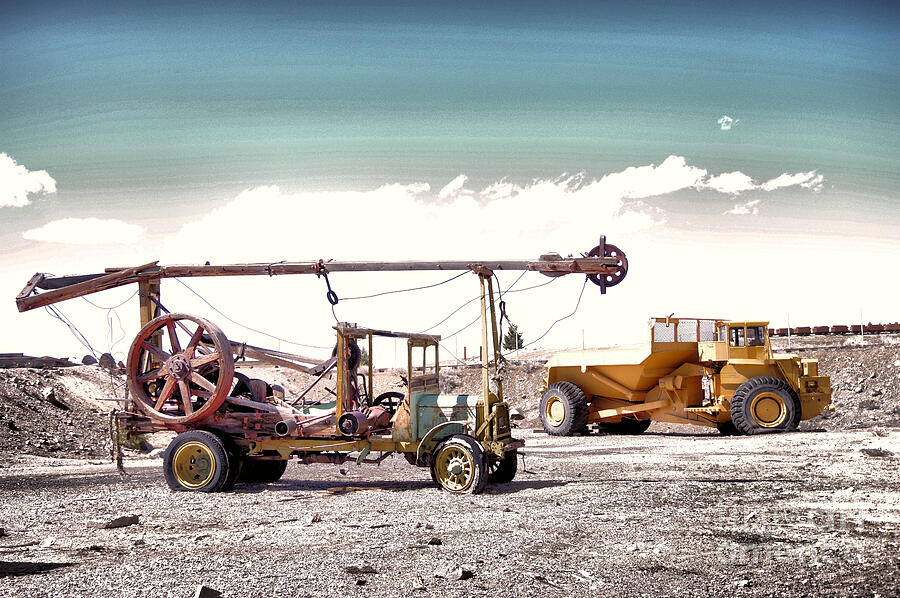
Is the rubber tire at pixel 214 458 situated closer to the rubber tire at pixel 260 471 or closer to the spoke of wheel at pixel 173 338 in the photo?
the rubber tire at pixel 260 471

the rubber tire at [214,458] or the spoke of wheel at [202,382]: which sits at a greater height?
the spoke of wheel at [202,382]

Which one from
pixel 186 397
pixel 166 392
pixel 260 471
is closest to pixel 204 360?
pixel 186 397

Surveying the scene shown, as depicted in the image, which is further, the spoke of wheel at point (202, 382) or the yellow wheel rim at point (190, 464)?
the spoke of wheel at point (202, 382)

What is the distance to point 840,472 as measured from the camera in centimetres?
1397

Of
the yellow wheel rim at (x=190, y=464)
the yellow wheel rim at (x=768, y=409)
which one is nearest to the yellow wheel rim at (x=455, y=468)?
the yellow wheel rim at (x=190, y=464)

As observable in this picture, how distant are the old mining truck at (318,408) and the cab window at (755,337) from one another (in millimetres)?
10572

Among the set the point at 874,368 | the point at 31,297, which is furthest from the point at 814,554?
the point at 874,368

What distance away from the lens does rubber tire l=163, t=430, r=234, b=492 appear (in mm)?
12852

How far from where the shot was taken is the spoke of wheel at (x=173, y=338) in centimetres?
1381

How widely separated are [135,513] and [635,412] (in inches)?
575

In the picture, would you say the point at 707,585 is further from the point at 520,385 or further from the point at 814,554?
the point at 520,385

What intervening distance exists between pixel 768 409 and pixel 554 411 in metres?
5.46

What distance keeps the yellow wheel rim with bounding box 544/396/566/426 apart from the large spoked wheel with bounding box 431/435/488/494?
1112cm

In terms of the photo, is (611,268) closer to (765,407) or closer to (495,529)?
(495,529)
